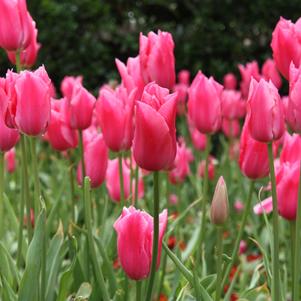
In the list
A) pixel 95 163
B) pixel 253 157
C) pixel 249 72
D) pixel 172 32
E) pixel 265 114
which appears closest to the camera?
pixel 265 114

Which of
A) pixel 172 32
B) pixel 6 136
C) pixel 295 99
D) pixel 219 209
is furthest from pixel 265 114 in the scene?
pixel 172 32

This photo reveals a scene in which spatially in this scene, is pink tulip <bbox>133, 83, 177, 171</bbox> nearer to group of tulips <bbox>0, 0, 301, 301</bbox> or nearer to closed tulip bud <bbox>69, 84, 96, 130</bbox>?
group of tulips <bbox>0, 0, 301, 301</bbox>

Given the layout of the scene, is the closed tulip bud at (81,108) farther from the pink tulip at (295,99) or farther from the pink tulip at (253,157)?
the pink tulip at (295,99)

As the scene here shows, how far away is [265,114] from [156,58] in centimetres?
39

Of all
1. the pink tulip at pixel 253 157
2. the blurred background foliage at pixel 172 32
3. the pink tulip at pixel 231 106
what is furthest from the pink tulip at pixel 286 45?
the blurred background foliage at pixel 172 32

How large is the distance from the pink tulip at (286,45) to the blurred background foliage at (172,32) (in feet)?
14.3

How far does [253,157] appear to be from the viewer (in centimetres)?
155

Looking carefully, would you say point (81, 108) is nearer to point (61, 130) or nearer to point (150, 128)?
point (61, 130)

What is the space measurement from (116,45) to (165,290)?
4.33 meters

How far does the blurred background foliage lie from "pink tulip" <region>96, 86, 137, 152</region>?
166 inches

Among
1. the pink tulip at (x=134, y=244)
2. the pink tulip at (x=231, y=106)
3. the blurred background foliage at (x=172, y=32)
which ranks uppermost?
the pink tulip at (x=134, y=244)

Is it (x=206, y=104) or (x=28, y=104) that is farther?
(x=206, y=104)

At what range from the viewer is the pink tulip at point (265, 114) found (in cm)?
129

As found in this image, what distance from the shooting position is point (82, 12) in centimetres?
594
